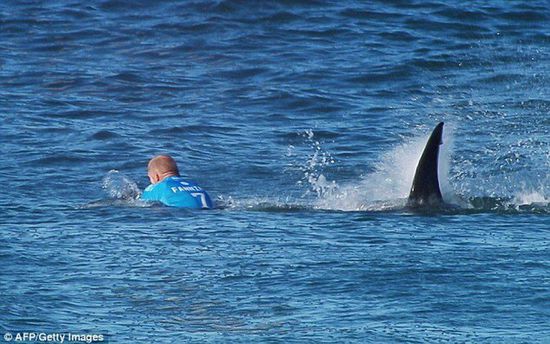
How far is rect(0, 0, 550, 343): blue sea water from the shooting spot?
360 inches

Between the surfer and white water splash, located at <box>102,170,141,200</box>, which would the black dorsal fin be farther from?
white water splash, located at <box>102,170,141,200</box>

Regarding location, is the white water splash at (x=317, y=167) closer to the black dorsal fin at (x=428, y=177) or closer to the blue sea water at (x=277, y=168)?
the blue sea water at (x=277, y=168)

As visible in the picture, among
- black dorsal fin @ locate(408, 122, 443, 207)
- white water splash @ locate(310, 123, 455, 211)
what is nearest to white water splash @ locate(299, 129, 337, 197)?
white water splash @ locate(310, 123, 455, 211)

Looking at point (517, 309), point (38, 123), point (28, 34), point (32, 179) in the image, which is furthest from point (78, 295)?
point (28, 34)

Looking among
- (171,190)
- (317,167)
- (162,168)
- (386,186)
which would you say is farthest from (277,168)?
(171,190)

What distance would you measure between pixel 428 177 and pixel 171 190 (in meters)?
2.49

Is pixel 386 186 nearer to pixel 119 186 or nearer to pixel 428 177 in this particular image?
pixel 428 177

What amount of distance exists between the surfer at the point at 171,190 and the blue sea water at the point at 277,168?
0.16 metres

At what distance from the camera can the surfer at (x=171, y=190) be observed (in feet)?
42.6

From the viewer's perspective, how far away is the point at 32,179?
15031 mm

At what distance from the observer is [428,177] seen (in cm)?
1281

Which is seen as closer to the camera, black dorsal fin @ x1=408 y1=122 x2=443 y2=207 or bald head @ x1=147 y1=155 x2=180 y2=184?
black dorsal fin @ x1=408 y1=122 x2=443 y2=207

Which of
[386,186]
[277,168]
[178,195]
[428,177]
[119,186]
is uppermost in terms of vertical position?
[277,168]

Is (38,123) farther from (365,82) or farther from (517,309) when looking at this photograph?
(517,309)
